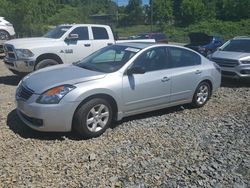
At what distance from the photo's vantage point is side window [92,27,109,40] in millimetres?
11462

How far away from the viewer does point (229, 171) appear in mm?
4980

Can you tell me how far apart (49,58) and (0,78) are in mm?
2100

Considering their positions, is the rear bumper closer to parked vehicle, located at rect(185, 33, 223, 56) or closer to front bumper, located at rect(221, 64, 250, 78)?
front bumper, located at rect(221, 64, 250, 78)

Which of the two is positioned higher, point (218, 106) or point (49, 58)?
point (49, 58)

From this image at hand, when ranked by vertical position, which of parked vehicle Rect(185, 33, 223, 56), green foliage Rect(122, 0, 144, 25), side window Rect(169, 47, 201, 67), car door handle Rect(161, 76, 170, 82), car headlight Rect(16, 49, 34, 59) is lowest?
green foliage Rect(122, 0, 144, 25)

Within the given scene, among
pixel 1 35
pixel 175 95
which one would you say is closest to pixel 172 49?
pixel 175 95

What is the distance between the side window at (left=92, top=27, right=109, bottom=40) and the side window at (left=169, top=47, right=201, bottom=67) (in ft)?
14.1

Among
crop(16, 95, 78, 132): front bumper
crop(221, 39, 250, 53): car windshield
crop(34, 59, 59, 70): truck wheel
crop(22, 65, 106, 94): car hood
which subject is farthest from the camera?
crop(221, 39, 250, 53): car windshield

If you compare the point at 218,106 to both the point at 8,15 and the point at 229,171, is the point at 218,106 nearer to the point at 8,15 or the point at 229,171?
the point at 229,171

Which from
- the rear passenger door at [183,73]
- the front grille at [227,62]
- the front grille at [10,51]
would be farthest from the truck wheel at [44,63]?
the front grille at [227,62]

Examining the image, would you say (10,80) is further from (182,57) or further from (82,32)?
(182,57)

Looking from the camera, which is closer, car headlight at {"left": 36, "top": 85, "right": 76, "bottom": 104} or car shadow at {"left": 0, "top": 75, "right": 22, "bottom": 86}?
car headlight at {"left": 36, "top": 85, "right": 76, "bottom": 104}

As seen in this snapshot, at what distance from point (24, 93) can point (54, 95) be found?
0.63 meters

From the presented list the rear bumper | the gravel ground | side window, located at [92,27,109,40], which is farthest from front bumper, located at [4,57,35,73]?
the rear bumper
